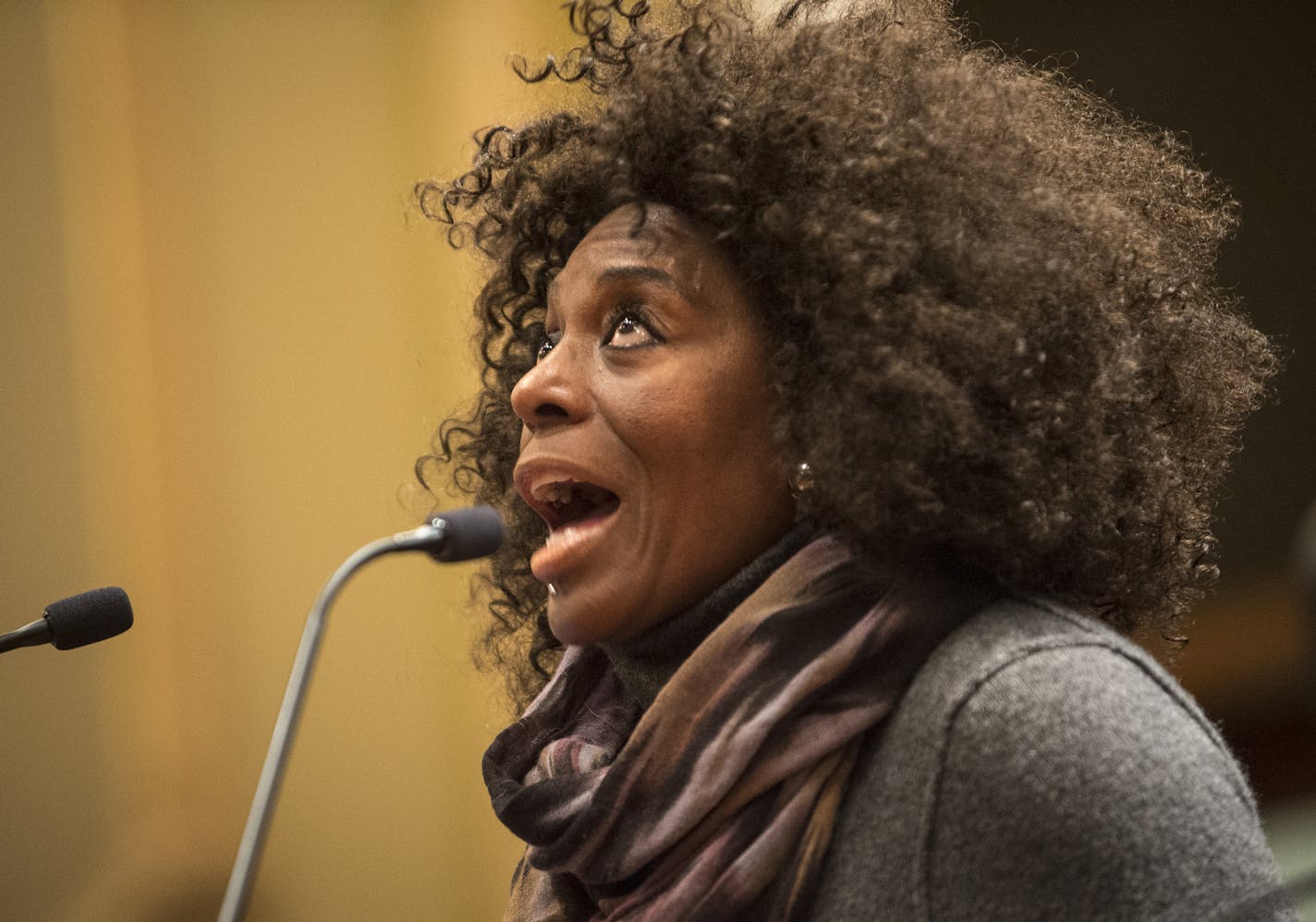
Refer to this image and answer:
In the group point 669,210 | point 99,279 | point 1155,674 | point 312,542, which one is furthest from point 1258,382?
point 99,279

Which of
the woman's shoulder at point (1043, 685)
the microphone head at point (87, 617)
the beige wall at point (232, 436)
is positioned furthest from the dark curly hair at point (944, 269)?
the beige wall at point (232, 436)

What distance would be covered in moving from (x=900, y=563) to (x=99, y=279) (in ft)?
8.40

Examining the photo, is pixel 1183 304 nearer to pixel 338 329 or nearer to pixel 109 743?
pixel 338 329

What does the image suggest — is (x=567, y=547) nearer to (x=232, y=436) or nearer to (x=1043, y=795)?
(x=1043, y=795)

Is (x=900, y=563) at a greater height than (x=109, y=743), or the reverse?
(x=900, y=563)

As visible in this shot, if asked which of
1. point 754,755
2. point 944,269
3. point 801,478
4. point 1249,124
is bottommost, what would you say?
point 754,755

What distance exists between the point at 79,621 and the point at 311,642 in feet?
1.57

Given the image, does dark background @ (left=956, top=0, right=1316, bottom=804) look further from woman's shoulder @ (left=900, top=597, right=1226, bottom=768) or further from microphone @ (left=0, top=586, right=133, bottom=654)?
microphone @ (left=0, top=586, right=133, bottom=654)

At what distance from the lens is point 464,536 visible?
1.45 metres

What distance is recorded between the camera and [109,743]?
3.44 m

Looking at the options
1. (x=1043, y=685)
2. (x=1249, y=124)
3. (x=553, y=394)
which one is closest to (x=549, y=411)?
(x=553, y=394)

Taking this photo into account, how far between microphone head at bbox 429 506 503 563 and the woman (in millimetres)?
284

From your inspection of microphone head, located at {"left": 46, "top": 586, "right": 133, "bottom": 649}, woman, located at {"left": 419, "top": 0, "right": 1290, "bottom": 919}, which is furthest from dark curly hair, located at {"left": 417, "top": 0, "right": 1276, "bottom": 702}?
microphone head, located at {"left": 46, "top": 586, "right": 133, "bottom": 649}

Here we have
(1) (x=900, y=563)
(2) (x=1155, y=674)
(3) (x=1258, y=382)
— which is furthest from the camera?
(3) (x=1258, y=382)
